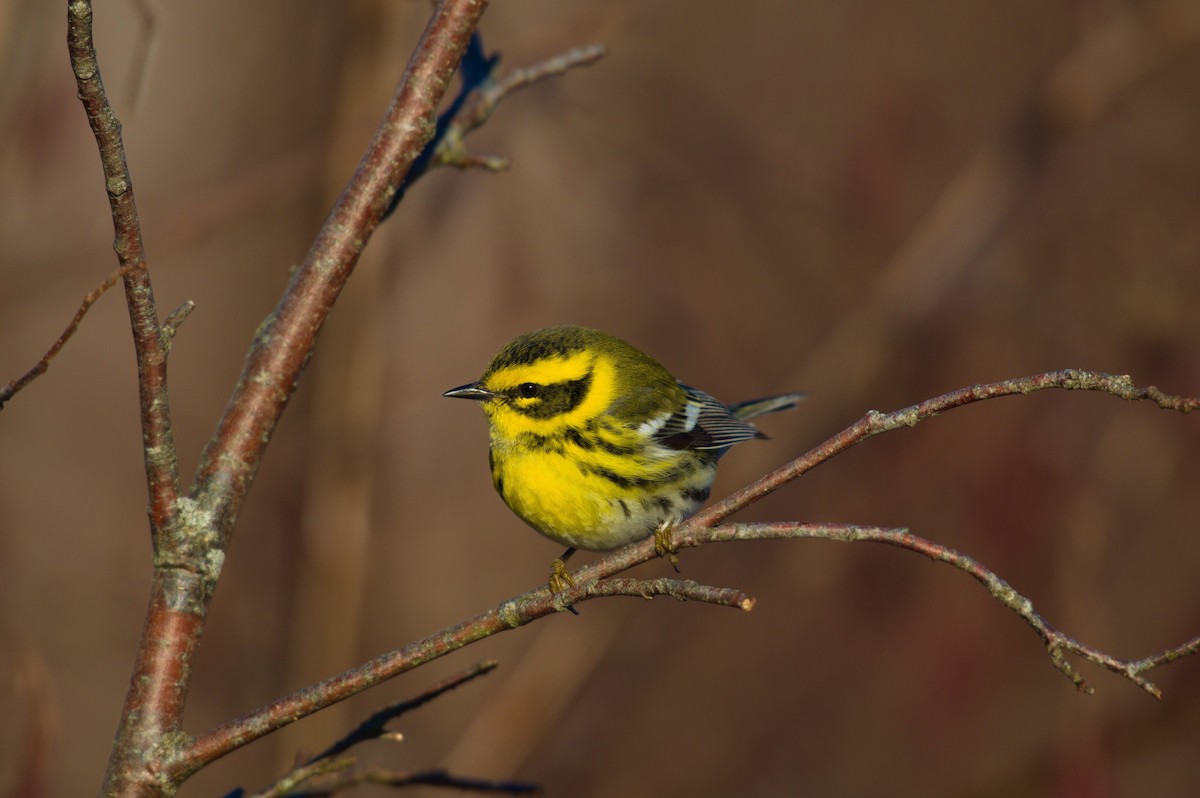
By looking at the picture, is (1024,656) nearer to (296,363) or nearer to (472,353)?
(472,353)

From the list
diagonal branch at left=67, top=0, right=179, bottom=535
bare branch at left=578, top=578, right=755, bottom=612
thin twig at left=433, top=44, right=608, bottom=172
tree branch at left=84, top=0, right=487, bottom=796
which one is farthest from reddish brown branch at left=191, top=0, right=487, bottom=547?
bare branch at left=578, top=578, right=755, bottom=612

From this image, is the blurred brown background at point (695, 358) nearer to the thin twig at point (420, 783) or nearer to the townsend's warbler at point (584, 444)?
the townsend's warbler at point (584, 444)

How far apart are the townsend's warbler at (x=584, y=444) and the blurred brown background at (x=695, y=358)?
0.93 meters

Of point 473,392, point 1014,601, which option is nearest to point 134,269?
point 1014,601

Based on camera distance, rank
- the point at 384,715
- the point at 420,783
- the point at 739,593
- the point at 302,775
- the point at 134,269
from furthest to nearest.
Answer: the point at 420,783, the point at 384,715, the point at 302,775, the point at 134,269, the point at 739,593

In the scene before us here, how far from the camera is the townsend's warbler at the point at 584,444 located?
3.38 meters

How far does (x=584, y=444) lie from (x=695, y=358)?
10.9 feet

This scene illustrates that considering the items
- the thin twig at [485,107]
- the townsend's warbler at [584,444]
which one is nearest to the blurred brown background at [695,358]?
the townsend's warbler at [584,444]

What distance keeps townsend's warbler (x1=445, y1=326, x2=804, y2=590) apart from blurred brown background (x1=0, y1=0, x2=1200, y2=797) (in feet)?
3.07

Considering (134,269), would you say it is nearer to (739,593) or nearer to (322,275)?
(322,275)

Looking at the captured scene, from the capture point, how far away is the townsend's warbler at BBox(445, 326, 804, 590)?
11.1ft

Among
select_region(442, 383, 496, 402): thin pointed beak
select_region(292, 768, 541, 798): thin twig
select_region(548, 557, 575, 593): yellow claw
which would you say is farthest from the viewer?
select_region(442, 383, 496, 402): thin pointed beak

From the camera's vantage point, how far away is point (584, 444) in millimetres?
3500

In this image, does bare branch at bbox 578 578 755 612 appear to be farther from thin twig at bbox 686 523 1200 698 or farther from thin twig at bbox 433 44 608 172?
thin twig at bbox 433 44 608 172
